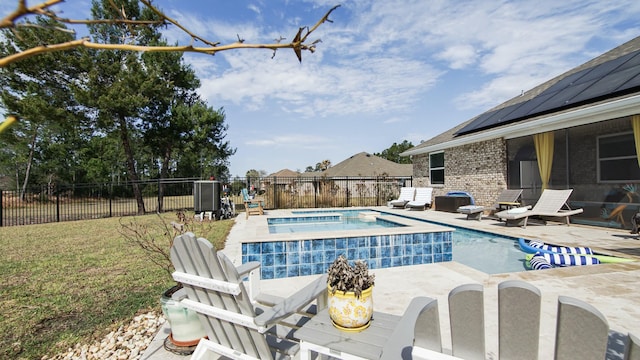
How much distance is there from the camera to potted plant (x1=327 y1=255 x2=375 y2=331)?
6.35 ft

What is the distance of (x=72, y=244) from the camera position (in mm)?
7258

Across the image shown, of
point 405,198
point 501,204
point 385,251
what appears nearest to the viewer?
point 385,251

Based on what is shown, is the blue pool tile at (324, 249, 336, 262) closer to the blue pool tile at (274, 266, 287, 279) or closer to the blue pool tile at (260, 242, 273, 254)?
the blue pool tile at (274, 266, 287, 279)

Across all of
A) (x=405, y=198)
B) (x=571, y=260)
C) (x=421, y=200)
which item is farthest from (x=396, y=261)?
(x=405, y=198)

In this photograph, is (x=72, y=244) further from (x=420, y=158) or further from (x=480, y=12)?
(x=420, y=158)

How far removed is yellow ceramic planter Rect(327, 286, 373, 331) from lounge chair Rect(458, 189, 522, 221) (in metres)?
8.72

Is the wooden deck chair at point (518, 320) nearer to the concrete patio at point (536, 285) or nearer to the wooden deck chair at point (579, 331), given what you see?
the wooden deck chair at point (579, 331)

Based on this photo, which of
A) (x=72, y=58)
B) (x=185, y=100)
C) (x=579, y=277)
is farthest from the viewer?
(x=185, y=100)

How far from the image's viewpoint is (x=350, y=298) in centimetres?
193

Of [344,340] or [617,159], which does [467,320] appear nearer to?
[344,340]

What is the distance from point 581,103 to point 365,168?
2218cm

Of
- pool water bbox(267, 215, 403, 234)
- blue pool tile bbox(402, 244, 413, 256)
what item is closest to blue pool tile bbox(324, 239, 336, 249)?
blue pool tile bbox(402, 244, 413, 256)

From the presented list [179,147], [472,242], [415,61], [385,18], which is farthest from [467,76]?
[179,147]

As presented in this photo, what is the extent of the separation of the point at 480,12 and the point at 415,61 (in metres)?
3.48
